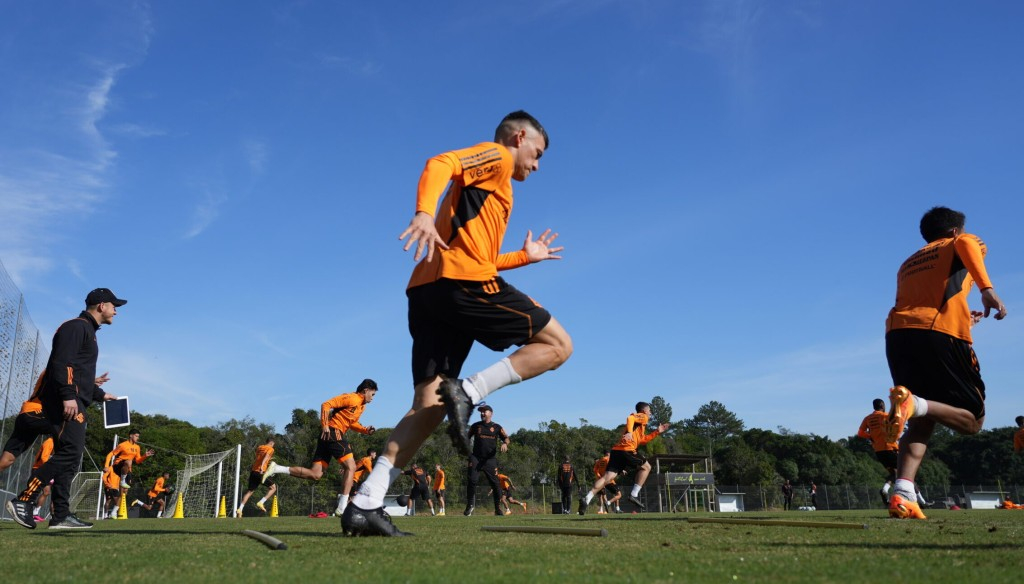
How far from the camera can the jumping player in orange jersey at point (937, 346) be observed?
18.2ft

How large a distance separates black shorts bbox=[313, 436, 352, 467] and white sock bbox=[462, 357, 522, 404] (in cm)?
1016

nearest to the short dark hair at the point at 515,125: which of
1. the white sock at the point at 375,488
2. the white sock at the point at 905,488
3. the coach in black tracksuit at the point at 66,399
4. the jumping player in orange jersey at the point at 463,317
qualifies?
the jumping player in orange jersey at the point at 463,317

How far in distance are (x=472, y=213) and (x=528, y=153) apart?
64cm

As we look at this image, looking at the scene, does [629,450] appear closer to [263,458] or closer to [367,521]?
[263,458]

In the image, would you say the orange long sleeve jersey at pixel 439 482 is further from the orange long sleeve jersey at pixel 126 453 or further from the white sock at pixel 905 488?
the white sock at pixel 905 488

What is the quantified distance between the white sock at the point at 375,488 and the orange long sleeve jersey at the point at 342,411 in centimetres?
974

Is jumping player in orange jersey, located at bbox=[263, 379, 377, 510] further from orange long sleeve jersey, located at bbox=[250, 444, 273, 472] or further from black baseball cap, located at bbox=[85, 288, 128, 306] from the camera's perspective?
black baseball cap, located at bbox=[85, 288, 128, 306]

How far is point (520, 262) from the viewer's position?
16.6 feet

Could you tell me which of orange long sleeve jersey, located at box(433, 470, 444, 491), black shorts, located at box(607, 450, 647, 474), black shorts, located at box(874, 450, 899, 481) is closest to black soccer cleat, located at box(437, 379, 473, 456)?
black shorts, located at box(607, 450, 647, 474)

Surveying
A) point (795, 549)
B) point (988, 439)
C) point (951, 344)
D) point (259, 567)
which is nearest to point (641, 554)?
point (795, 549)

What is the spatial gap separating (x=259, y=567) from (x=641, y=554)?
1.51 m

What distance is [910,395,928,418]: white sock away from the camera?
5.36 m

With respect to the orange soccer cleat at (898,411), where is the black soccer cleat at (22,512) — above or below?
below

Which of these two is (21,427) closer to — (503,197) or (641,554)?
(503,197)
